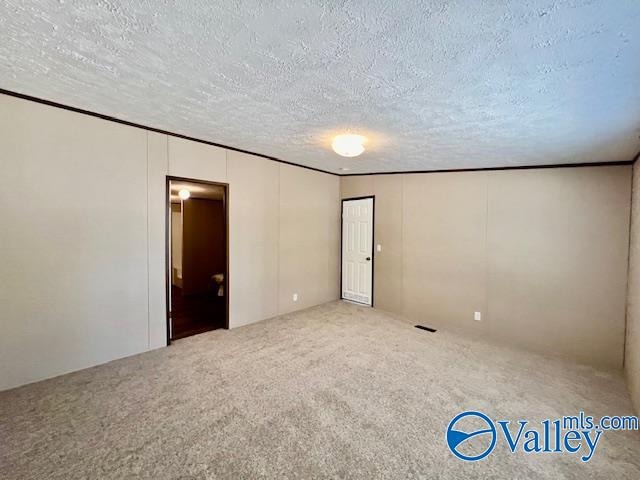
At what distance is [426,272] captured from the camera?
4.98 m

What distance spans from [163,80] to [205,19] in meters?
0.86

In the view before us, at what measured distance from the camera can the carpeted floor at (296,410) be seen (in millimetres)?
1905

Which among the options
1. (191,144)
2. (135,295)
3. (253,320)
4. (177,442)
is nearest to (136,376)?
(135,295)

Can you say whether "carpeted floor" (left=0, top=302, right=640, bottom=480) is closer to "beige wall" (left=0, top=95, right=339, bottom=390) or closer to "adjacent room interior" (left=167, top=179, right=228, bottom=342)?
"beige wall" (left=0, top=95, right=339, bottom=390)

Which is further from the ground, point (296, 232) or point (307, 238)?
point (296, 232)

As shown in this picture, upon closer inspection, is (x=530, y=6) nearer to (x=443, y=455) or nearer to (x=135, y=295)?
(x=443, y=455)

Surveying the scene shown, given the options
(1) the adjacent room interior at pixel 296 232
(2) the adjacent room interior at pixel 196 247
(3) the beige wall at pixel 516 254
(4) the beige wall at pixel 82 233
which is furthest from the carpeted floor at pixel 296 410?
(2) the adjacent room interior at pixel 196 247

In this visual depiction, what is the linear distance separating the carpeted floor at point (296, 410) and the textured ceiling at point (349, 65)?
2425mm

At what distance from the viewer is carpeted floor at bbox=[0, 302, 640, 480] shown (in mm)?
1905
